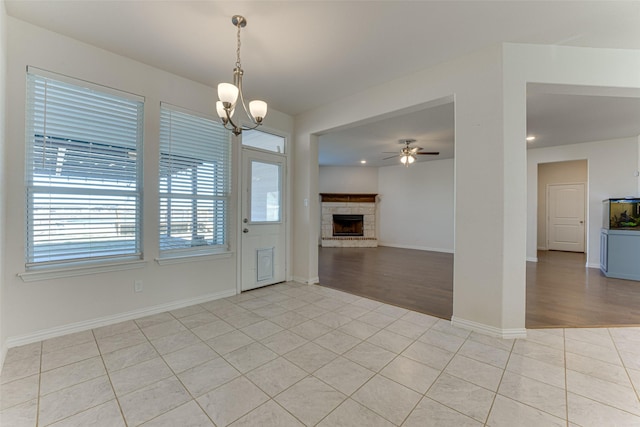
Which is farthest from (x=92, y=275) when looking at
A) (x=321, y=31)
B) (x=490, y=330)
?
(x=490, y=330)

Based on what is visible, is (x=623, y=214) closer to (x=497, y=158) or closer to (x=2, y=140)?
(x=497, y=158)

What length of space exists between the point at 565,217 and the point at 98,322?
10.7 m

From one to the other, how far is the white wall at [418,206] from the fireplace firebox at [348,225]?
0.70 m

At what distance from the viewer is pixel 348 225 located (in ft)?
29.9

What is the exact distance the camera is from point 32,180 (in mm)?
2336

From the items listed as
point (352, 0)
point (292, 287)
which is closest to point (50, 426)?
point (292, 287)

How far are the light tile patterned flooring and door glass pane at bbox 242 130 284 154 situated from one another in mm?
2468

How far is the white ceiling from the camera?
81.4 inches

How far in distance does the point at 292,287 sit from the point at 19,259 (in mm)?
2923

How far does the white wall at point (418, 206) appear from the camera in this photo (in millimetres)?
7637

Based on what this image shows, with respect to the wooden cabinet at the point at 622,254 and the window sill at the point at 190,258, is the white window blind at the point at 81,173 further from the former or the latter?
the wooden cabinet at the point at 622,254

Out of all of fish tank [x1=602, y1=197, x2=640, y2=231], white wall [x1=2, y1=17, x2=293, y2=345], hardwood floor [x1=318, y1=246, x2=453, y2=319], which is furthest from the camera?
fish tank [x1=602, y1=197, x2=640, y2=231]

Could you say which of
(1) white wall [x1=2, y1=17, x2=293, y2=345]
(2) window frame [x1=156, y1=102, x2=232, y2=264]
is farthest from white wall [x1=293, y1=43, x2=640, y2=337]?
(1) white wall [x1=2, y1=17, x2=293, y2=345]

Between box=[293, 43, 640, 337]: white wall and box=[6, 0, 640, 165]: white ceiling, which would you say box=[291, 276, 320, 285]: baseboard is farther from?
box=[6, 0, 640, 165]: white ceiling
